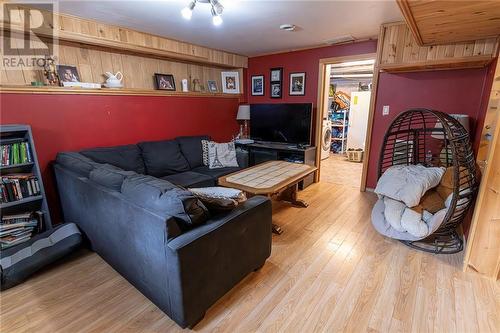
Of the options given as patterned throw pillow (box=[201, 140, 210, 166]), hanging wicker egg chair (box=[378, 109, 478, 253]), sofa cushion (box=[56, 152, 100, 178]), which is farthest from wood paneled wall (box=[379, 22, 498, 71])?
sofa cushion (box=[56, 152, 100, 178])

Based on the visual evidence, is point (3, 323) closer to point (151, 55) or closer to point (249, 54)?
point (151, 55)

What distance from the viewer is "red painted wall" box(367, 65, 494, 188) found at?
2793 millimetres

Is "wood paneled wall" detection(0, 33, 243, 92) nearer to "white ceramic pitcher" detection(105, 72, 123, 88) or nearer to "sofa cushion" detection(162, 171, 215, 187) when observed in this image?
"white ceramic pitcher" detection(105, 72, 123, 88)

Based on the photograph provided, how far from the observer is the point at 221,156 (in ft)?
11.9

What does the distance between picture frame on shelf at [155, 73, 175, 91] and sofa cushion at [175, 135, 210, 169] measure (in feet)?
2.48

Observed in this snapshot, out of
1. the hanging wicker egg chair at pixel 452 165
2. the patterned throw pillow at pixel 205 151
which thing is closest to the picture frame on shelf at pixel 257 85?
the patterned throw pillow at pixel 205 151

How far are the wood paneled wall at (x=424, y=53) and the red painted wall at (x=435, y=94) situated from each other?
13 centimetres

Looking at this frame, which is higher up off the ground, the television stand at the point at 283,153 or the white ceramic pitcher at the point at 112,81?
the white ceramic pitcher at the point at 112,81

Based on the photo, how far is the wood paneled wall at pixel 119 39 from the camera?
239cm

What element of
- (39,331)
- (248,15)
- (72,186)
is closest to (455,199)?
(248,15)

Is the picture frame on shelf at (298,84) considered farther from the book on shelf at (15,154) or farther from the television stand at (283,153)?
the book on shelf at (15,154)

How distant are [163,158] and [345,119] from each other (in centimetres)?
503

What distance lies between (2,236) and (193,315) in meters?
1.93

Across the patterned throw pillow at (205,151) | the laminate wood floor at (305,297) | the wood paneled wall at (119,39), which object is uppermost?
the wood paneled wall at (119,39)
